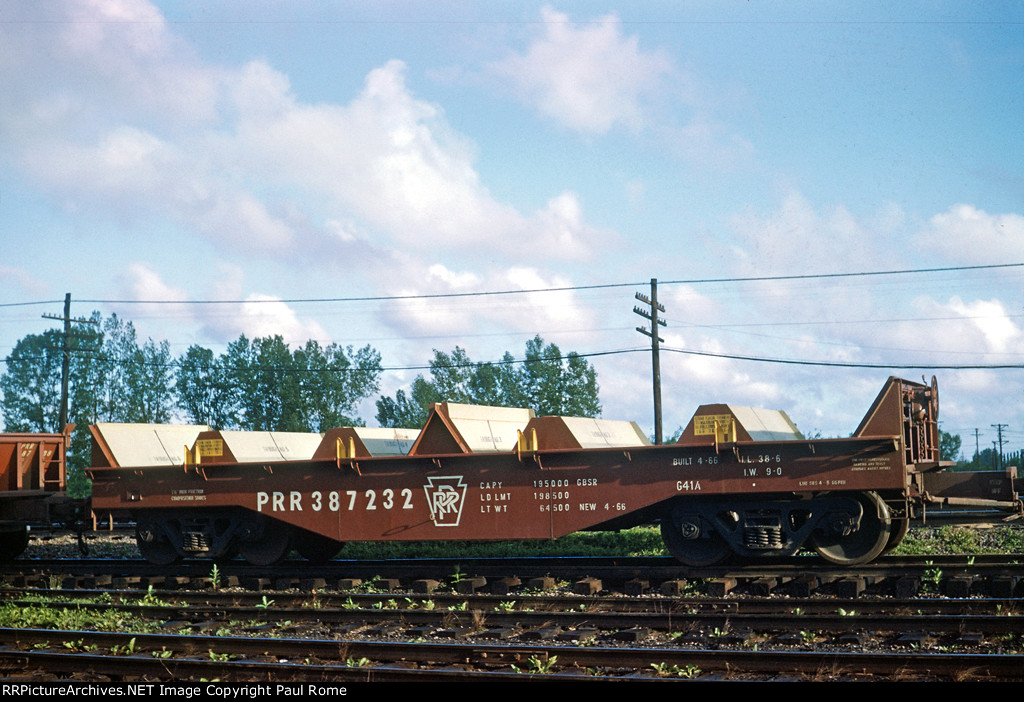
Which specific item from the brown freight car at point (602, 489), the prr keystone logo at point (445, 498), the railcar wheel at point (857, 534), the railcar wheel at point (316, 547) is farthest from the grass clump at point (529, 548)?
the railcar wheel at point (857, 534)

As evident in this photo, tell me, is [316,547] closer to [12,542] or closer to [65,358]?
[12,542]

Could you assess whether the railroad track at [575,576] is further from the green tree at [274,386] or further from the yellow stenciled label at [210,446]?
the green tree at [274,386]

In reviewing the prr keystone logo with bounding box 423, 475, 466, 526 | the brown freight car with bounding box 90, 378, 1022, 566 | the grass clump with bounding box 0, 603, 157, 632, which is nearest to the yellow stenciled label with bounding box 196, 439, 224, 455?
the brown freight car with bounding box 90, 378, 1022, 566

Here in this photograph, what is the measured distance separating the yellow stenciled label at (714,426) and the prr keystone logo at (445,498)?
11.5ft

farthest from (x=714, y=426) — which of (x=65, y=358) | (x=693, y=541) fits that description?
(x=65, y=358)

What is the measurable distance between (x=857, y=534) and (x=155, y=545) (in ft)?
37.5

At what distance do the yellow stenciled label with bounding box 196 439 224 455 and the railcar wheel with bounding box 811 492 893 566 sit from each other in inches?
366

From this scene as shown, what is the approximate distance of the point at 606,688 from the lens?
22.1 ft

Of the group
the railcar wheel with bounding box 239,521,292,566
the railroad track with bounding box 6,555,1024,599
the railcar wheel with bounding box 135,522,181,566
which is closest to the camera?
the railroad track with bounding box 6,555,1024,599

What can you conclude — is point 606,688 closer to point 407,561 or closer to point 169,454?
point 407,561

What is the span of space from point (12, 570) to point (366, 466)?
712cm

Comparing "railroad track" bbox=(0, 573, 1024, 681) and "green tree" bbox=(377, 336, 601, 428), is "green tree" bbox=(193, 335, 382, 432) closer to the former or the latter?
"green tree" bbox=(377, 336, 601, 428)

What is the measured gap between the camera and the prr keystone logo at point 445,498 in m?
13.8

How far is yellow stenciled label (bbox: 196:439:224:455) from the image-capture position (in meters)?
15.4
